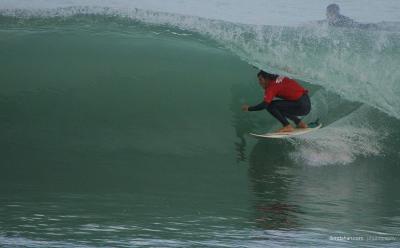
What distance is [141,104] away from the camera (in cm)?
707

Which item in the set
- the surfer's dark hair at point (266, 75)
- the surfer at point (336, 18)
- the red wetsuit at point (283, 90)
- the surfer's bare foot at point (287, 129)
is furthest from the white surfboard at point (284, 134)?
the surfer at point (336, 18)

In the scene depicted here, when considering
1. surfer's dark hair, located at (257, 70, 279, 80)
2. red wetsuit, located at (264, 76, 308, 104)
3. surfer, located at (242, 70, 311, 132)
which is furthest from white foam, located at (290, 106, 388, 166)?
A: surfer's dark hair, located at (257, 70, 279, 80)

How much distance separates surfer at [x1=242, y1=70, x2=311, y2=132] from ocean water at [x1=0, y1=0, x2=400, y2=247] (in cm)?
27

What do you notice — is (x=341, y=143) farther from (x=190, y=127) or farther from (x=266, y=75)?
(x=190, y=127)

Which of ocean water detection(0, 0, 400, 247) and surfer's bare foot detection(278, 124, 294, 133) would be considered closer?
ocean water detection(0, 0, 400, 247)

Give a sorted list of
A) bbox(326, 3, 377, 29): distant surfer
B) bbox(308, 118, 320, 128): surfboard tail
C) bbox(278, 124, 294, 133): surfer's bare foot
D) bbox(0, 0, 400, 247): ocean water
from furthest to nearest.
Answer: bbox(326, 3, 377, 29): distant surfer, bbox(308, 118, 320, 128): surfboard tail, bbox(278, 124, 294, 133): surfer's bare foot, bbox(0, 0, 400, 247): ocean water

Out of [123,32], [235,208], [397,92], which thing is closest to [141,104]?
[123,32]

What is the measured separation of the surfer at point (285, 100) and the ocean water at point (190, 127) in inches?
10.7

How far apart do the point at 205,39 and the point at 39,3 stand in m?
1.94

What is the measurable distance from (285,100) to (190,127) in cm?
97

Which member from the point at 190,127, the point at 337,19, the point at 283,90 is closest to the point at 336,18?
the point at 337,19

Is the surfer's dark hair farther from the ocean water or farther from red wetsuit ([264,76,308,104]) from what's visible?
the ocean water

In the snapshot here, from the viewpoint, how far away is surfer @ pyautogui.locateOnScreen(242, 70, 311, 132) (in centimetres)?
650

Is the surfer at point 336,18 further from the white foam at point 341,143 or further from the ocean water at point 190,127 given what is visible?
the white foam at point 341,143
